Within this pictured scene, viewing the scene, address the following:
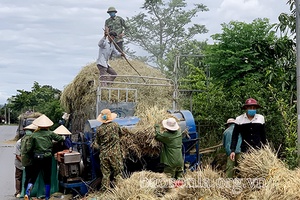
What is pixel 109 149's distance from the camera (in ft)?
27.9

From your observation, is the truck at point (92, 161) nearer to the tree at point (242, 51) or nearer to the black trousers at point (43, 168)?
the black trousers at point (43, 168)

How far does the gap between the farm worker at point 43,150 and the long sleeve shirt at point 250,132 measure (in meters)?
3.38

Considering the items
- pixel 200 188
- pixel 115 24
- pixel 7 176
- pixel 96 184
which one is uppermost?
pixel 115 24

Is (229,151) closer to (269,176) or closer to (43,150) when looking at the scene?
(269,176)

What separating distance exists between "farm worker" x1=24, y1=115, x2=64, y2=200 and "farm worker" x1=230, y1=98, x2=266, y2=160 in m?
3.39

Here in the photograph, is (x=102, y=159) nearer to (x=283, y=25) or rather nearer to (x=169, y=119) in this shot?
(x=169, y=119)

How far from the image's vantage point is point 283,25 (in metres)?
11.7

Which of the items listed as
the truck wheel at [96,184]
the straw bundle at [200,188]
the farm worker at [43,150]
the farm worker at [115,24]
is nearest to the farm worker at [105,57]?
the farm worker at [115,24]

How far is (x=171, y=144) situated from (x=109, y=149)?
1095mm

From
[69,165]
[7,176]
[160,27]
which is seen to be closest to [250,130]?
[69,165]

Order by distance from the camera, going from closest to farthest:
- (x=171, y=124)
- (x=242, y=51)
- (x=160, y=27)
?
(x=171, y=124) < (x=242, y=51) < (x=160, y=27)

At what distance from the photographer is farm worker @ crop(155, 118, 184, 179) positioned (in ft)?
28.4

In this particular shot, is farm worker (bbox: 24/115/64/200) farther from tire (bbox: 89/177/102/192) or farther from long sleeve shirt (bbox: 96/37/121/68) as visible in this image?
long sleeve shirt (bbox: 96/37/121/68)

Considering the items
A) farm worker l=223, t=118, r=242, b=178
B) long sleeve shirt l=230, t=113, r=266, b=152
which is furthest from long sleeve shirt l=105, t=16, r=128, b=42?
long sleeve shirt l=230, t=113, r=266, b=152
